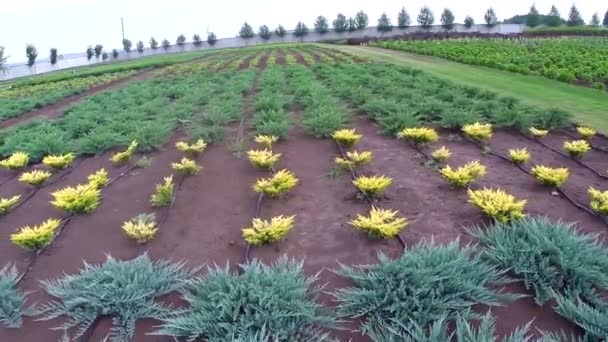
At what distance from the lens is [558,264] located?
9.02 feet

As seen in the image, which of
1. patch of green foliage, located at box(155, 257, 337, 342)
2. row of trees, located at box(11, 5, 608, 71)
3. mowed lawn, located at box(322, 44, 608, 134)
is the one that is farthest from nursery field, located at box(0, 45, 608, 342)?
row of trees, located at box(11, 5, 608, 71)

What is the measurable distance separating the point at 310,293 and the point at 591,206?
240 cm

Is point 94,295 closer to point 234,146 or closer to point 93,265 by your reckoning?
point 93,265

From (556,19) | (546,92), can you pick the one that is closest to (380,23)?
(556,19)

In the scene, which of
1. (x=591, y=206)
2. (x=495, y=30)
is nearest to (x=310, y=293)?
(x=591, y=206)

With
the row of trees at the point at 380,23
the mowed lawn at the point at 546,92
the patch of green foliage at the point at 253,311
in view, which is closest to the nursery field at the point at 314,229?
the patch of green foliage at the point at 253,311

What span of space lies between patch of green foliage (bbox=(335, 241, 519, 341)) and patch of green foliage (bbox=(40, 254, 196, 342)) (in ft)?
3.63

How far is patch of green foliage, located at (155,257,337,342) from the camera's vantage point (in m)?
2.45

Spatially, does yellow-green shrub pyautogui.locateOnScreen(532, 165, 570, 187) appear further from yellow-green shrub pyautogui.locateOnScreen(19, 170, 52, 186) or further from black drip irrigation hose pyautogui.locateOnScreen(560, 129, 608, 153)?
yellow-green shrub pyautogui.locateOnScreen(19, 170, 52, 186)

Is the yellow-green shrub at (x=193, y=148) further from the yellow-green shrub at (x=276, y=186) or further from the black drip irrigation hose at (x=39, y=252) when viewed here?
the black drip irrigation hose at (x=39, y=252)

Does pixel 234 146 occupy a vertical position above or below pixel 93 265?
above

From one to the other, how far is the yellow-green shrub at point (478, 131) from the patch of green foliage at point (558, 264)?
8.09ft

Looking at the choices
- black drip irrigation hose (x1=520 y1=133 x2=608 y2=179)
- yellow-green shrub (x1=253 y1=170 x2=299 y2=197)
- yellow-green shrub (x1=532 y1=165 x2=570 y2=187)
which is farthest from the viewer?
black drip irrigation hose (x1=520 y1=133 x2=608 y2=179)

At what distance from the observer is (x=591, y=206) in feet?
12.0
